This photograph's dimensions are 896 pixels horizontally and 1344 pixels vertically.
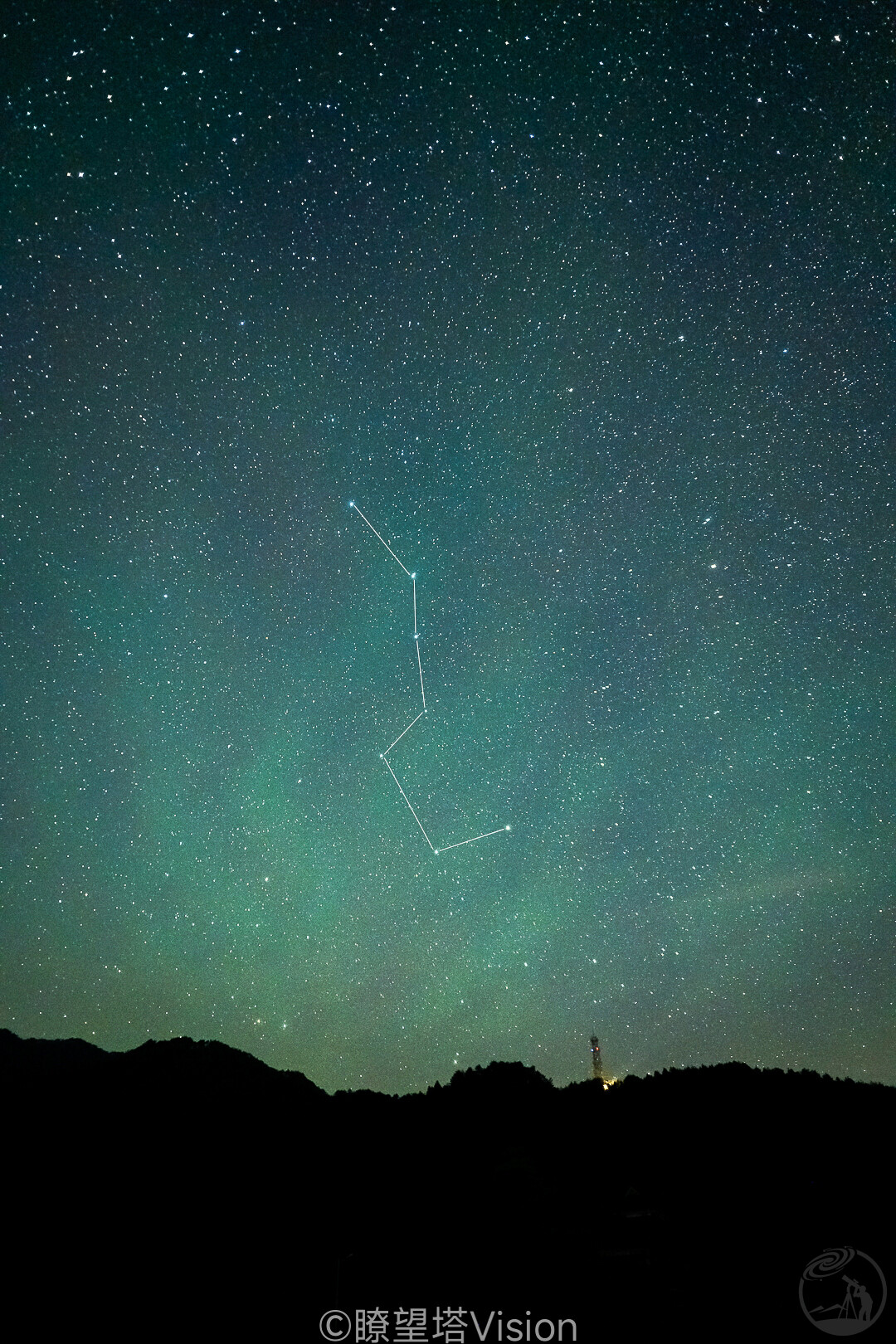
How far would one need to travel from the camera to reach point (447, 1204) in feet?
79.7

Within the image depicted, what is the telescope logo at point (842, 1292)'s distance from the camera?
16672 mm

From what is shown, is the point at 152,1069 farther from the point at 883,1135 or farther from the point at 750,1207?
the point at 883,1135

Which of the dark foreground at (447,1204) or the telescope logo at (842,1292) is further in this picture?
the dark foreground at (447,1204)

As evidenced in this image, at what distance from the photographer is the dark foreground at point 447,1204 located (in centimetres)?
1884

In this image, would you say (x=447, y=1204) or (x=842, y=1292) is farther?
(x=447, y=1204)

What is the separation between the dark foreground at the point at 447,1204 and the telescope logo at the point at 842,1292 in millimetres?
216

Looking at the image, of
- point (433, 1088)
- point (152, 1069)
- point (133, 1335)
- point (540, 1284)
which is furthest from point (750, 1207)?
point (152, 1069)

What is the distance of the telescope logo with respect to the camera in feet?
54.7

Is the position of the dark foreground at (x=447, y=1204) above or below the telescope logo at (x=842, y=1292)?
above

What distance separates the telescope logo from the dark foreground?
0.22 metres

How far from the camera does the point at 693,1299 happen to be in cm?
1898

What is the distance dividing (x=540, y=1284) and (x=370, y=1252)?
454 cm

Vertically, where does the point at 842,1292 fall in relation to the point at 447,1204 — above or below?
below

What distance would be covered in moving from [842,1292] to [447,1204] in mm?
11271
